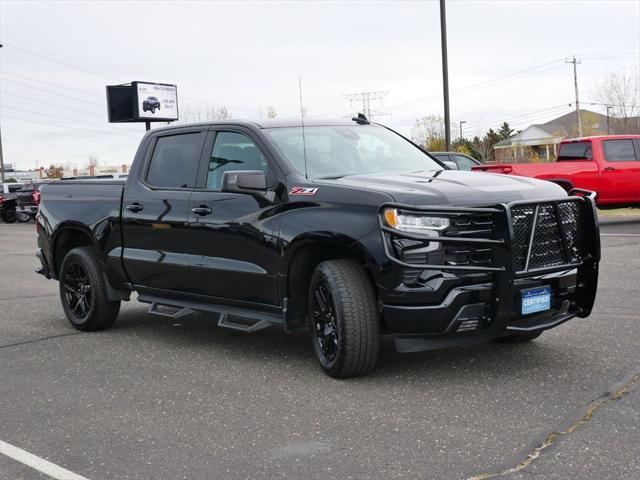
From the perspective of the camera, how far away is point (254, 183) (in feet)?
19.3

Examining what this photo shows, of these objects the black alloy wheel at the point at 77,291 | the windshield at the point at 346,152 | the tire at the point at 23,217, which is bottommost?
the black alloy wheel at the point at 77,291

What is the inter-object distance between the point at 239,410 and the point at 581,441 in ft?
6.51

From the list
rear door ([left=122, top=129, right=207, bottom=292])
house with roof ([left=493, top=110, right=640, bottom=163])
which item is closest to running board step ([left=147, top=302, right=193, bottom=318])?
rear door ([left=122, top=129, right=207, bottom=292])

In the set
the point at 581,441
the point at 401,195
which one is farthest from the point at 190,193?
the point at 581,441

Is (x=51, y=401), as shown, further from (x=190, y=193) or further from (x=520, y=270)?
(x=520, y=270)

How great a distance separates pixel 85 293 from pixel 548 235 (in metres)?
4.36

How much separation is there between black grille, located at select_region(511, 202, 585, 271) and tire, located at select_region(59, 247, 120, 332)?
3.98m

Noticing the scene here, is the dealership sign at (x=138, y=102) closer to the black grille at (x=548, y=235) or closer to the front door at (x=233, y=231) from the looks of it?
the front door at (x=233, y=231)

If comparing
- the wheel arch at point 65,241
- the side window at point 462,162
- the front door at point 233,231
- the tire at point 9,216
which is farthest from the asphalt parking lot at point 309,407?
the tire at point 9,216

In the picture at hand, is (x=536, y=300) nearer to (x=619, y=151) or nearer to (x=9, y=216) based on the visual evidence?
(x=619, y=151)

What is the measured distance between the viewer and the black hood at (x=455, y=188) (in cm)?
521

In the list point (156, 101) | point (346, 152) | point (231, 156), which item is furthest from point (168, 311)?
point (156, 101)

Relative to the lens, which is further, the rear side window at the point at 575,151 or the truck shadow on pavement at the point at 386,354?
the rear side window at the point at 575,151

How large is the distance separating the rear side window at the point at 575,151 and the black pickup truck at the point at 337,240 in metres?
13.0
